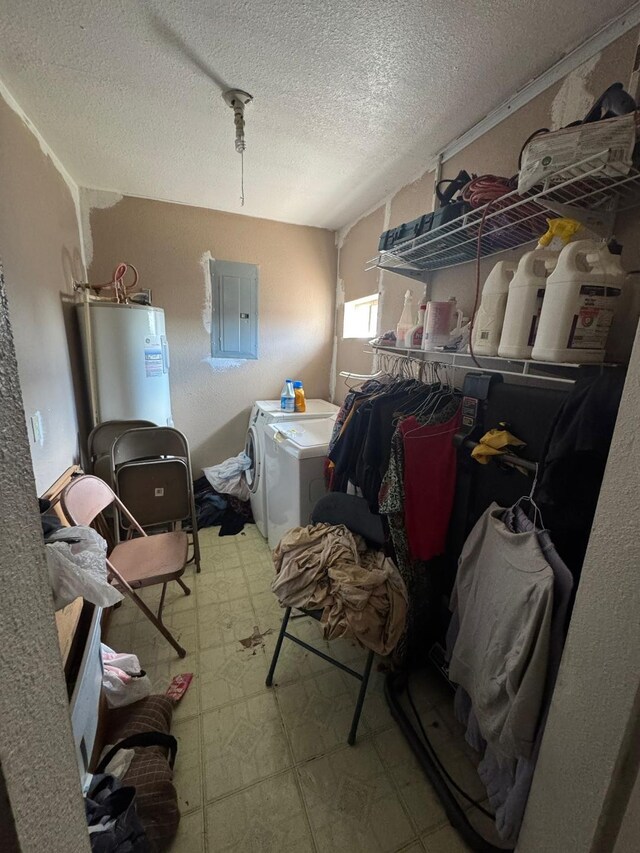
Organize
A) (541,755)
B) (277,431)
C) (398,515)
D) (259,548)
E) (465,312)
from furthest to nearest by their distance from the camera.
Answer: (259,548), (277,431), (465,312), (398,515), (541,755)

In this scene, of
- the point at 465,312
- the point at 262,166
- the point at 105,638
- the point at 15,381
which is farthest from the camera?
the point at 262,166

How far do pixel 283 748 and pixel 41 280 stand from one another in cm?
234

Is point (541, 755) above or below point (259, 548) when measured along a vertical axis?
above

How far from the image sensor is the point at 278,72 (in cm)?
122

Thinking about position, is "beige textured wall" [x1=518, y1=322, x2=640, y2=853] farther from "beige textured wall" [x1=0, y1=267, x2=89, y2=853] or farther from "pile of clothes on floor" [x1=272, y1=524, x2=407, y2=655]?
"beige textured wall" [x1=0, y1=267, x2=89, y2=853]

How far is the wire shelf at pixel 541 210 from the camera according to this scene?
81 cm

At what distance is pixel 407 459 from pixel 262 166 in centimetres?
186

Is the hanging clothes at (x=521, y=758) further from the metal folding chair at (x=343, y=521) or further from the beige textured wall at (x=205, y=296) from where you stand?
the beige textured wall at (x=205, y=296)

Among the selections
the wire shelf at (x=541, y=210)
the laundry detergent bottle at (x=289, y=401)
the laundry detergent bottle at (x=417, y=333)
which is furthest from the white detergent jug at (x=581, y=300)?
the laundry detergent bottle at (x=289, y=401)

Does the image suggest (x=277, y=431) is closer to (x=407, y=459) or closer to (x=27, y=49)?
(x=407, y=459)

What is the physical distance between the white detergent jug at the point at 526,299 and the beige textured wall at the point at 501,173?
0.26 meters

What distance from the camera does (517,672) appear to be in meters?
0.88

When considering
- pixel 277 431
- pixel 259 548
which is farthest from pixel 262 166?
pixel 259 548

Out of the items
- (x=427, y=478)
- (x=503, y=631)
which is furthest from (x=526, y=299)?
(x=503, y=631)
